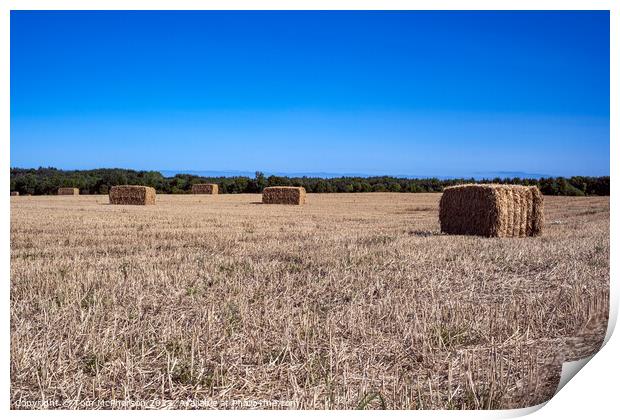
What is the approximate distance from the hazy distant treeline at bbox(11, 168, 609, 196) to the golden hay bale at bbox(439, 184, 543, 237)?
0.55m

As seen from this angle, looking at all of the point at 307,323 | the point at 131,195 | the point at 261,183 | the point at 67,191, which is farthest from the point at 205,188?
the point at 307,323

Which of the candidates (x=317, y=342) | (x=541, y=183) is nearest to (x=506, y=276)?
(x=317, y=342)

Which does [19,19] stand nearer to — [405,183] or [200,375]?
[200,375]

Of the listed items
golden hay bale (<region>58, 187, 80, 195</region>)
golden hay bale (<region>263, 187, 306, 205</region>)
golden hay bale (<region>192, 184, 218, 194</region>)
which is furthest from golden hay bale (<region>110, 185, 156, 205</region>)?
golden hay bale (<region>192, 184, 218, 194</region>)

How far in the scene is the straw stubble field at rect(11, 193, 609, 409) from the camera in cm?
246

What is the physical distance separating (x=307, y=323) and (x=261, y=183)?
16.7 m

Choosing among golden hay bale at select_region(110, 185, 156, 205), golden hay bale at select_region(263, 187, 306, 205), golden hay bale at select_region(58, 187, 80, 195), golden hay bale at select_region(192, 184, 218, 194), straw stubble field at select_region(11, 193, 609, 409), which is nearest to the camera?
straw stubble field at select_region(11, 193, 609, 409)

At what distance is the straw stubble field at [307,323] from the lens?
246 centimetres

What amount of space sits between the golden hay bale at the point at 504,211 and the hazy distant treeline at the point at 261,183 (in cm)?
55

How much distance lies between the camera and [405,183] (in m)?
21.5

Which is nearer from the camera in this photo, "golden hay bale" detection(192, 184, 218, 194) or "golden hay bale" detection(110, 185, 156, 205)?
"golden hay bale" detection(110, 185, 156, 205)

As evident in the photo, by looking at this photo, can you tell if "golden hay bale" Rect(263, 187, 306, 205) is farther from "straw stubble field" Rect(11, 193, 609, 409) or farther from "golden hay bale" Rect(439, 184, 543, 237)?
"straw stubble field" Rect(11, 193, 609, 409)

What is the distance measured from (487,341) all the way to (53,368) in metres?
1.98

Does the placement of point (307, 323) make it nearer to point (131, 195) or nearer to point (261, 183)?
point (131, 195)
